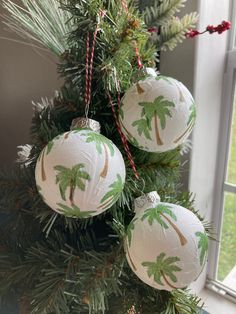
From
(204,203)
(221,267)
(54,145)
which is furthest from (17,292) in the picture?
(221,267)

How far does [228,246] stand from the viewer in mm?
883

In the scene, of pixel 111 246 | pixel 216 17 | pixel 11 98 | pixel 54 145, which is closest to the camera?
pixel 54 145

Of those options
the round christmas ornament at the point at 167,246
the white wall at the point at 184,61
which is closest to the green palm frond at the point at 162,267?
the round christmas ornament at the point at 167,246

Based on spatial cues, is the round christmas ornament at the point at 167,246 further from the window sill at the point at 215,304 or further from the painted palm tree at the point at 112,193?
the window sill at the point at 215,304

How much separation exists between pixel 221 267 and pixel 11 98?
0.72 m

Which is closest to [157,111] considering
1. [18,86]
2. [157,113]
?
[157,113]

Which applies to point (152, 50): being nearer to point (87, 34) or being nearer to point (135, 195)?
point (87, 34)

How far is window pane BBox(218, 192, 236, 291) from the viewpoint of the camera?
846 mm

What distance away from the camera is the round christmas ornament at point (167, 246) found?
0.35 metres

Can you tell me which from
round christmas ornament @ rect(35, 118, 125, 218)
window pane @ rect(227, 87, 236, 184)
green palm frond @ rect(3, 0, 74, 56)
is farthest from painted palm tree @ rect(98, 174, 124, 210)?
window pane @ rect(227, 87, 236, 184)

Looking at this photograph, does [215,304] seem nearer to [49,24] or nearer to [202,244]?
[202,244]

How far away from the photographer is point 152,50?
469mm

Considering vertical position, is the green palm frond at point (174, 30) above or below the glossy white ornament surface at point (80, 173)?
above

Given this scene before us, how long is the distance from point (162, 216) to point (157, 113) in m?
0.11
